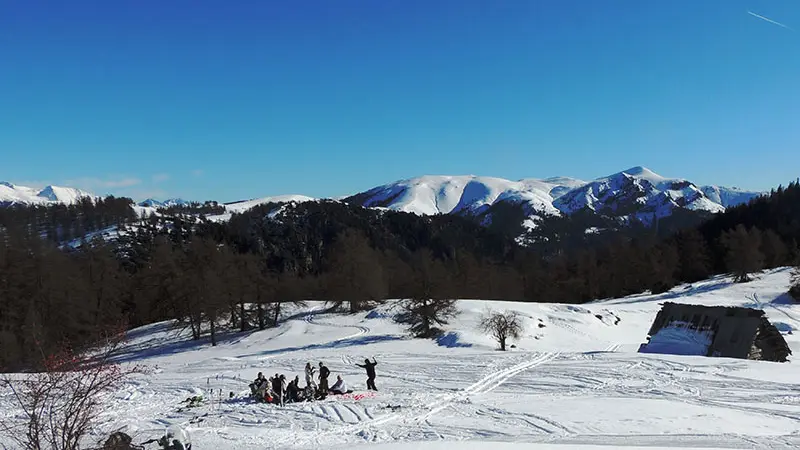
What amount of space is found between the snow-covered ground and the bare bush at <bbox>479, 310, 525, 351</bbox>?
4.69 ft

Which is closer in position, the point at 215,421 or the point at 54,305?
the point at 215,421

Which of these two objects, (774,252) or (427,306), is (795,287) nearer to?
(774,252)

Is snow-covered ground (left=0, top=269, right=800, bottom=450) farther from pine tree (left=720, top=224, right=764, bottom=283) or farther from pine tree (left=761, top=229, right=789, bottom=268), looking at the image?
pine tree (left=761, top=229, right=789, bottom=268)

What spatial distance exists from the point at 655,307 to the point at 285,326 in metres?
45.6

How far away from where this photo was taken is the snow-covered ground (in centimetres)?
1497

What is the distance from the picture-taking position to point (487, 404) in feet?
63.8

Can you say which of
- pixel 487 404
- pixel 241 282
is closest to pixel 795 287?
pixel 487 404

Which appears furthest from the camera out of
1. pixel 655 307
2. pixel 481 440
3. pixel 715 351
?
pixel 655 307

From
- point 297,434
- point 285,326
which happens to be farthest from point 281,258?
point 297,434

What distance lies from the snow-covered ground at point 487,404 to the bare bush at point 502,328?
143 cm

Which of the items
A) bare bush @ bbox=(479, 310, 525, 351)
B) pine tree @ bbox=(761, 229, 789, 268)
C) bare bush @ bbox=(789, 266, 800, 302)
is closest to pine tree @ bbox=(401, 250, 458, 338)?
bare bush @ bbox=(479, 310, 525, 351)

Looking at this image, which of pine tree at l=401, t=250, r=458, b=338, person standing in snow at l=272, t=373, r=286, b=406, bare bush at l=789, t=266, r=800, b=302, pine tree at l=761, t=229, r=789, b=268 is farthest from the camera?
pine tree at l=761, t=229, r=789, b=268

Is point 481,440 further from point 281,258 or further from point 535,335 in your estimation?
point 281,258

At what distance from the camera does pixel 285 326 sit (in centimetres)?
5503
